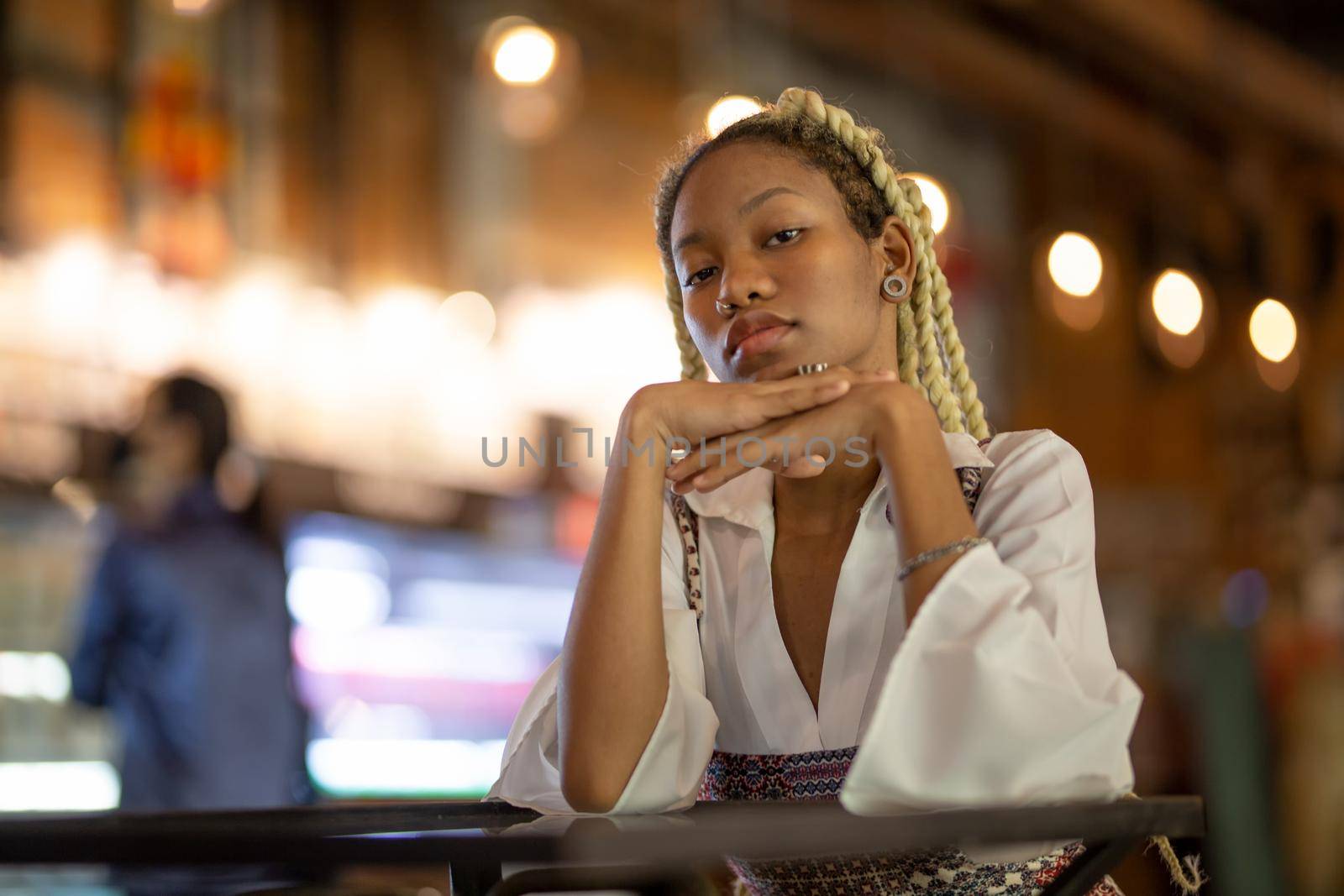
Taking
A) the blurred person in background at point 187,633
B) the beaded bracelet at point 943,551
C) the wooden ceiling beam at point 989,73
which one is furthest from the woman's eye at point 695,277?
the wooden ceiling beam at point 989,73

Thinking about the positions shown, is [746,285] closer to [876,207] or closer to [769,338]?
[769,338]

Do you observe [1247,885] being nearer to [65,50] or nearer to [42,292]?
[42,292]

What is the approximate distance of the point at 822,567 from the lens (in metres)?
1.21

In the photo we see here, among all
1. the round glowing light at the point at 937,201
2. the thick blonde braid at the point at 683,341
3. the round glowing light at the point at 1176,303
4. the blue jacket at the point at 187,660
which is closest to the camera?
the thick blonde braid at the point at 683,341

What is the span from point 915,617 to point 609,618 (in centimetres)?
29

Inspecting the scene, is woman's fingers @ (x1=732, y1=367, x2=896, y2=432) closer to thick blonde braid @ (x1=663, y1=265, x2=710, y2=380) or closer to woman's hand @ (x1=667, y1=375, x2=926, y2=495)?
woman's hand @ (x1=667, y1=375, x2=926, y2=495)

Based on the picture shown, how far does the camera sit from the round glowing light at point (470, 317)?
5.84 metres

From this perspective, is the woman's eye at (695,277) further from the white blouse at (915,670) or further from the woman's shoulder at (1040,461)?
the woman's shoulder at (1040,461)

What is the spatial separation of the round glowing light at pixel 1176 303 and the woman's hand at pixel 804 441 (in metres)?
4.23

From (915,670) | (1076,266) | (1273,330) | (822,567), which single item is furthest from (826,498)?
(1273,330)

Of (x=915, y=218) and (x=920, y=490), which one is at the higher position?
(x=915, y=218)

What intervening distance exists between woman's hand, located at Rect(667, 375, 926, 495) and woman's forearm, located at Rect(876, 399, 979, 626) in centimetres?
1

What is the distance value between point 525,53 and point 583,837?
14.1 feet

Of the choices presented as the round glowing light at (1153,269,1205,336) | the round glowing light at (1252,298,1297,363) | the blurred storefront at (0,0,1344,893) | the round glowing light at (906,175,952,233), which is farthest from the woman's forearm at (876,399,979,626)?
the round glowing light at (1252,298,1297,363)
